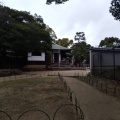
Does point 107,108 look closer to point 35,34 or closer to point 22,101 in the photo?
point 22,101

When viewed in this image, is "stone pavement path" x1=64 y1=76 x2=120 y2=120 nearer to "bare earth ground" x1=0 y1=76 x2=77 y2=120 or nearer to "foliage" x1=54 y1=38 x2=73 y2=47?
"bare earth ground" x1=0 y1=76 x2=77 y2=120

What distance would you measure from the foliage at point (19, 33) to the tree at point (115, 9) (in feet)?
60.4

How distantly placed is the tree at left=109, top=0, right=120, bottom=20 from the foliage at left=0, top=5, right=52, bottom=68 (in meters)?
18.4

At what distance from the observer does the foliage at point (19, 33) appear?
3667 cm

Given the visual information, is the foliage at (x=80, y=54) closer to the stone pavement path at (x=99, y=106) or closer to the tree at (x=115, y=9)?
the tree at (x=115, y=9)

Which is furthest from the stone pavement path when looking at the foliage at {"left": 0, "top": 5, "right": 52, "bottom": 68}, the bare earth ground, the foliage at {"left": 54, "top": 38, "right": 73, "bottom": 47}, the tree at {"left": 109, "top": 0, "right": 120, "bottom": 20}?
the foliage at {"left": 54, "top": 38, "right": 73, "bottom": 47}

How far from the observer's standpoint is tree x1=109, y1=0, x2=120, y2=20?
771 inches

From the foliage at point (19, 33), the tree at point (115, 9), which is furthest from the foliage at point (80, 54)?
the tree at point (115, 9)

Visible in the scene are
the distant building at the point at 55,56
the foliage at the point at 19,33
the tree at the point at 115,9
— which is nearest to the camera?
the tree at the point at 115,9

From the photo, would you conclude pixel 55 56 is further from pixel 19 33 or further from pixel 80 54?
pixel 19 33

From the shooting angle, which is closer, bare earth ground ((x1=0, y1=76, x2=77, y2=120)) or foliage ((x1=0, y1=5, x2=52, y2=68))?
bare earth ground ((x1=0, y1=76, x2=77, y2=120))

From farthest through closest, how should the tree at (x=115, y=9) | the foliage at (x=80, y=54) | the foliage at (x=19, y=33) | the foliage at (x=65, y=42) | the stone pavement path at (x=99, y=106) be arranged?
1. the foliage at (x=65, y=42)
2. the foliage at (x=80, y=54)
3. the foliage at (x=19, y=33)
4. the tree at (x=115, y=9)
5. the stone pavement path at (x=99, y=106)

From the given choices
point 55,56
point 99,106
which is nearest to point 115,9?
point 99,106

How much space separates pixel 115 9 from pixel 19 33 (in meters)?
19.2
